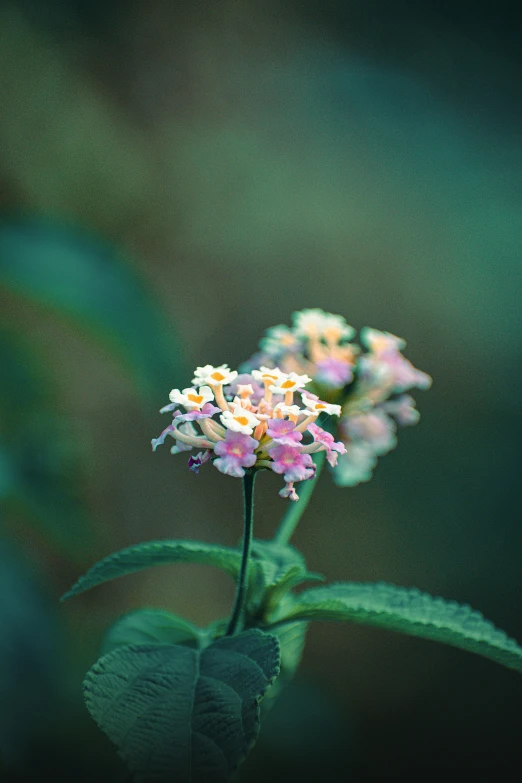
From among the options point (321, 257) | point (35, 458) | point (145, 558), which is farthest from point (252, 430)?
point (321, 257)

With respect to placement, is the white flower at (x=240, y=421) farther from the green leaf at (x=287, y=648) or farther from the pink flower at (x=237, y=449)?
the green leaf at (x=287, y=648)

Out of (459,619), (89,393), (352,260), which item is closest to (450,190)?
(352,260)

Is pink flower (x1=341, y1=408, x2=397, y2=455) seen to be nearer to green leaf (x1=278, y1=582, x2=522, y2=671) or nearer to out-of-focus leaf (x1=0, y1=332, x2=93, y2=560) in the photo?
green leaf (x1=278, y1=582, x2=522, y2=671)

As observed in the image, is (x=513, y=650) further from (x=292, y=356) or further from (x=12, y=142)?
(x=12, y=142)

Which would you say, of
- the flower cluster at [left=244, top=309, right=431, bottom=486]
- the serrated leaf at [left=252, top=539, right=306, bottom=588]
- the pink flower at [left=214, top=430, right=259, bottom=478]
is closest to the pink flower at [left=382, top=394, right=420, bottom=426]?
the flower cluster at [left=244, top=309, right=431, bottom=486]

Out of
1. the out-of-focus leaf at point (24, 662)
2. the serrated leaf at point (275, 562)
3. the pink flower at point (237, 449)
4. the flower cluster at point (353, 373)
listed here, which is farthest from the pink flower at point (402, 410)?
the out-of-focus leaf at point (24, 662)
